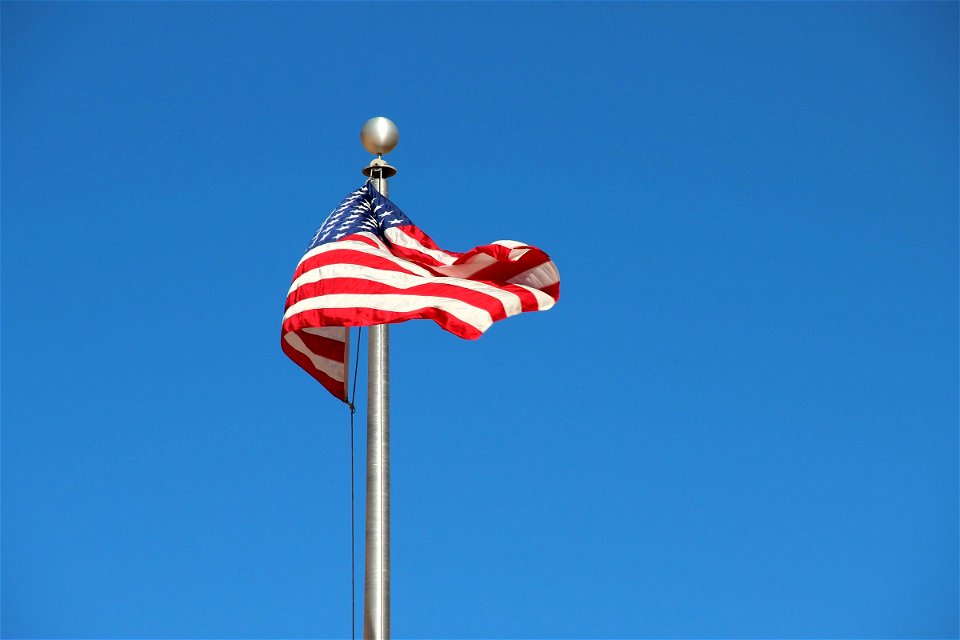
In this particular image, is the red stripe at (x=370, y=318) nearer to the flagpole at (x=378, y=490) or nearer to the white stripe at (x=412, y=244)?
the flagpole at (x=378, y=490)

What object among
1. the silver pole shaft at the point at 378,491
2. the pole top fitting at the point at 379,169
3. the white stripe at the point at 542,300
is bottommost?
the silver pole shaft at the point at 378,491

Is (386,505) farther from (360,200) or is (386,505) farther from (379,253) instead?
(360,200)

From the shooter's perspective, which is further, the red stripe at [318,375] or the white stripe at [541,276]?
the red stripe at [318,375]

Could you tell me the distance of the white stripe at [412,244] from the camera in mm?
18766

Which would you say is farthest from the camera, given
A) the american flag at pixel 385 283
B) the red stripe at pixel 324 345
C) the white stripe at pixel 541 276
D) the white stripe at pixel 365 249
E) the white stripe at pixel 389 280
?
the red stripe at pixel 324 345

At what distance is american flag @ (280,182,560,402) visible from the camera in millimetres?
16688

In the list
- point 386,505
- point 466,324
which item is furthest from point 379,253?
point 386,505

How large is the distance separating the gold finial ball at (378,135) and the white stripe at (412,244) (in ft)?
4.21

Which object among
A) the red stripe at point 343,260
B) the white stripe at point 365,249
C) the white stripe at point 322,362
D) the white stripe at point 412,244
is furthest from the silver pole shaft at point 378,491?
the white stripe at point 412,244

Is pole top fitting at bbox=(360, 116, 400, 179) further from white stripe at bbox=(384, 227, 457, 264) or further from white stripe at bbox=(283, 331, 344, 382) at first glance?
white stripe at bbox=(283, 331, 344, 382)

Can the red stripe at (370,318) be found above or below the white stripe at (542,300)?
below

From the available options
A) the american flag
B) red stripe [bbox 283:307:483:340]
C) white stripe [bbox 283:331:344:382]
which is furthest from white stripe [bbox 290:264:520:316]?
white stripe [bbox 283:331:344:382]

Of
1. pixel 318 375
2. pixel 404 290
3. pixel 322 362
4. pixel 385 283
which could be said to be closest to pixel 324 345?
pixel 322 362

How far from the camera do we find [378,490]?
1619cm
